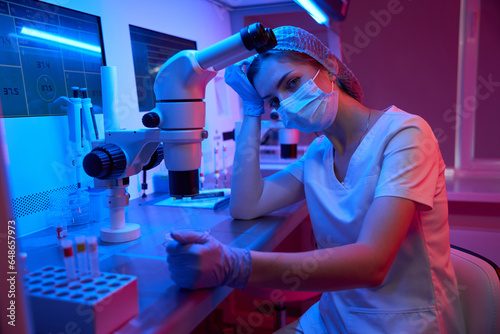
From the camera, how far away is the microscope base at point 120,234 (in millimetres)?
1129

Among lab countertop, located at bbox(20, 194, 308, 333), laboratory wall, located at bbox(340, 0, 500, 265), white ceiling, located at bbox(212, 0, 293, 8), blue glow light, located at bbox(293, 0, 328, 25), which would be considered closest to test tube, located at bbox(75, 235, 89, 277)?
lab countertop, located at bbox(20, 194, 308, 333)

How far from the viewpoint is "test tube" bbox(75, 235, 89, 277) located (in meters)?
0.73

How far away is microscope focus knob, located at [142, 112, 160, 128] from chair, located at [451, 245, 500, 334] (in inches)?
38.4

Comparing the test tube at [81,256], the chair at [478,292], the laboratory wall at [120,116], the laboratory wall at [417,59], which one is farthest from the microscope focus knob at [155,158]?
the laboratory wall at [417,59]

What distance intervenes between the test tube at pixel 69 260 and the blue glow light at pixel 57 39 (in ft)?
2.80

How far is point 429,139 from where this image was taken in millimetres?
1019

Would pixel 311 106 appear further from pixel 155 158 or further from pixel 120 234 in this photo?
pixel 120 234

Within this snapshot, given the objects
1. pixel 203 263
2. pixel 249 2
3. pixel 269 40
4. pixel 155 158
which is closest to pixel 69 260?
pixel 203 263

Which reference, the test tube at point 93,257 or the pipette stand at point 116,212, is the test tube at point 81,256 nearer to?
the test tube at point 93,257

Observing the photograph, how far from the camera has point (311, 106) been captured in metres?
1.18

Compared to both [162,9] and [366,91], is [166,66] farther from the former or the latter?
[366,91]

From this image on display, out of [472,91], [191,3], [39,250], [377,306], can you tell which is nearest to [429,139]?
[377,306]

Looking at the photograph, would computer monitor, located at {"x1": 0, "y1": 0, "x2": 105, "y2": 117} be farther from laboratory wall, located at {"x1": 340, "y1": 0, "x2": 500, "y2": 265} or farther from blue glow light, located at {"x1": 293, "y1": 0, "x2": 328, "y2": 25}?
laboratory wall, located at {"x1": 340, "y1": 0, "x2": 500, "y2": 265}

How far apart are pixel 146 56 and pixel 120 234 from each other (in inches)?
40.5
